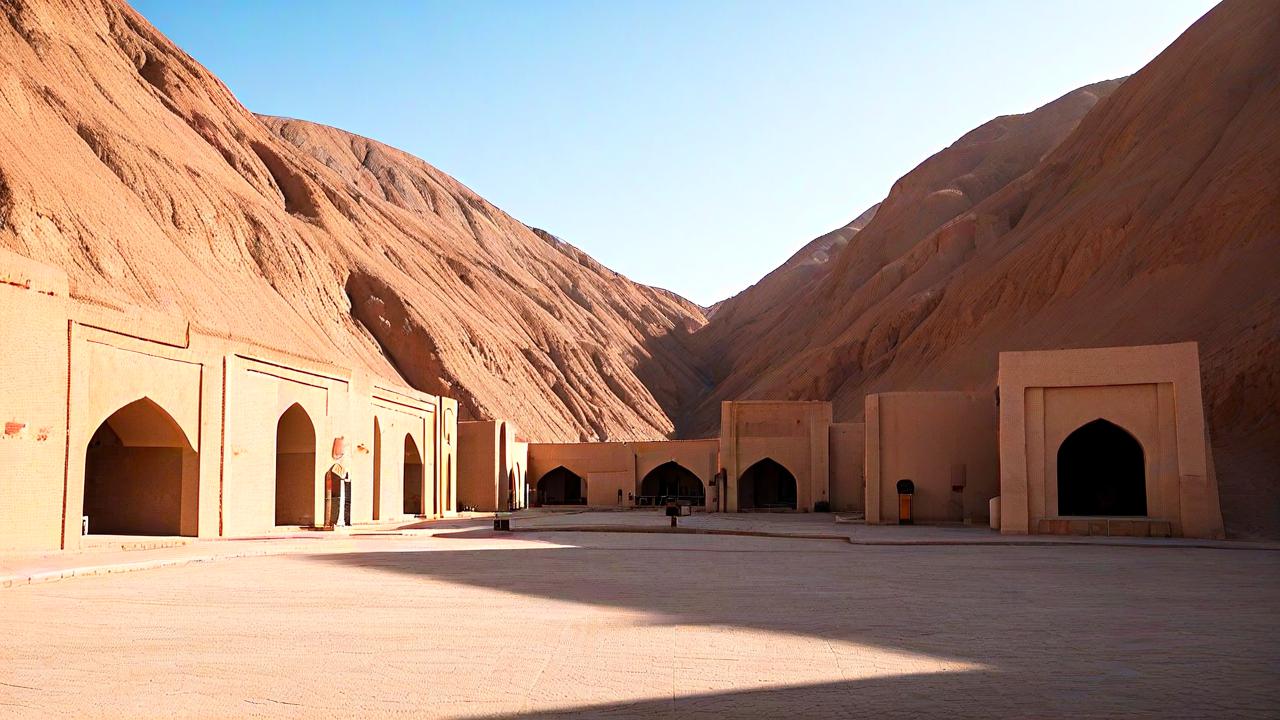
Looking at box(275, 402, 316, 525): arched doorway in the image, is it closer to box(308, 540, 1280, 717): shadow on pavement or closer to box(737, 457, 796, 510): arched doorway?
box(308, 540, 1280, 717): shadow on pavement

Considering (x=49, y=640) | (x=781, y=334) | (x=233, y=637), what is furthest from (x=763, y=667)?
(x=781, y=334)

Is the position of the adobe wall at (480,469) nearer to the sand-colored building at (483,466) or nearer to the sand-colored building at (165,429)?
the sand-colored building at (483,466)

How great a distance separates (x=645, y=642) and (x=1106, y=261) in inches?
1840

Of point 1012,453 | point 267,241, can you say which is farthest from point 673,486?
point 1012,453

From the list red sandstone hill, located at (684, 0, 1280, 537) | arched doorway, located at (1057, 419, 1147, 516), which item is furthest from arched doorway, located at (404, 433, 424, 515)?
red sandstone hill, located at (684, 0, 1280, 537)

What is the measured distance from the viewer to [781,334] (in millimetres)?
76875

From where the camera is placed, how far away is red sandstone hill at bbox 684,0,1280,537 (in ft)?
126

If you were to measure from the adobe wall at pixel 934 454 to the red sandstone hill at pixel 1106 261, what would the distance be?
5179mm

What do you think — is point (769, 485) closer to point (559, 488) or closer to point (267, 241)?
point (559, 488)

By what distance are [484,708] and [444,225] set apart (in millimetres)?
76333

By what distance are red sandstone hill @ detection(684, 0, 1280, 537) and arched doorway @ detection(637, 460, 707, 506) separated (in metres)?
12.7

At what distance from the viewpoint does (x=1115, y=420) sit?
21.8 metres

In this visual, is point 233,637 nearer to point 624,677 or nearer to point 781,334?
point 624,677

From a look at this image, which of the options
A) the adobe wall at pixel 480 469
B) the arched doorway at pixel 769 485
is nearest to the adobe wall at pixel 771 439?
the arched doorway at pixel 769 485
